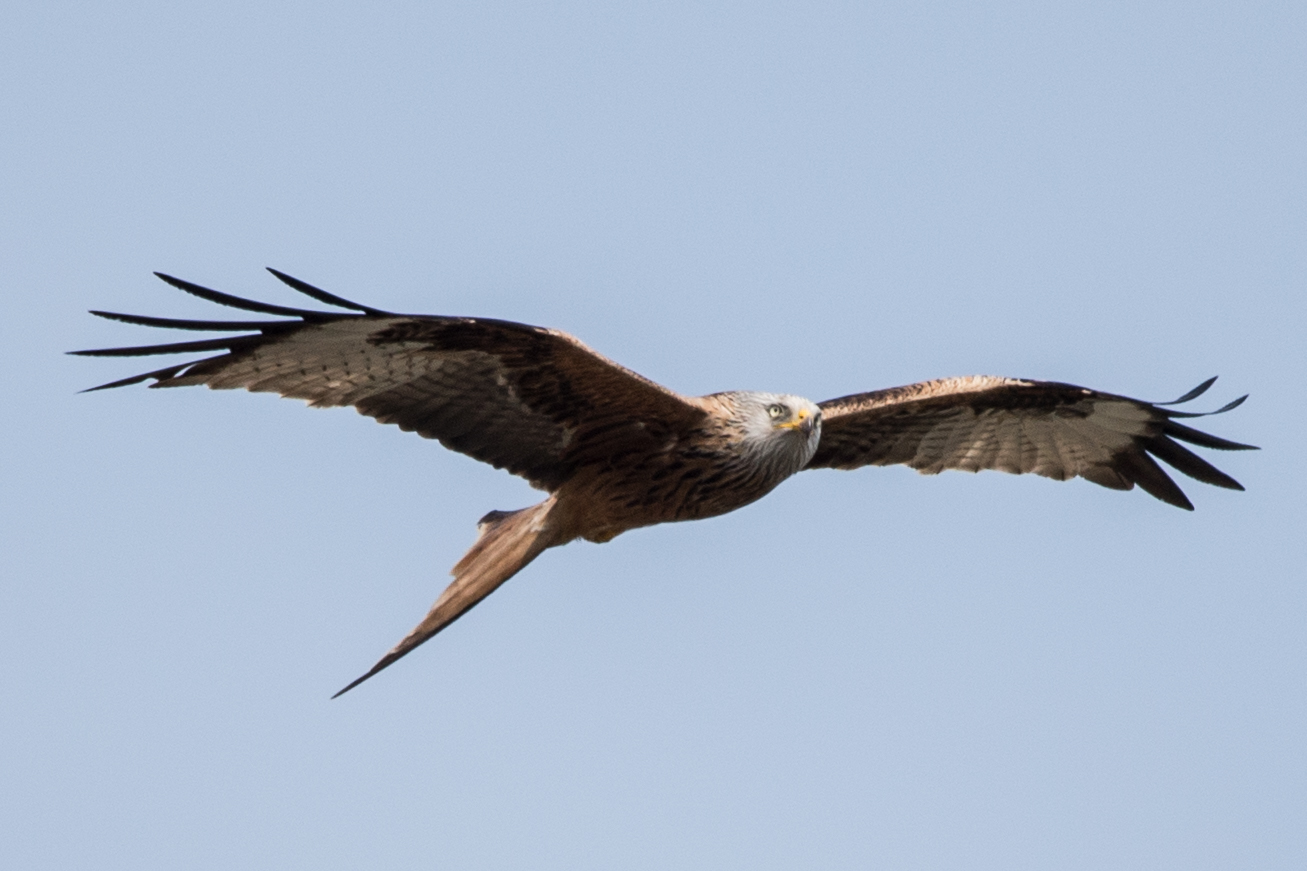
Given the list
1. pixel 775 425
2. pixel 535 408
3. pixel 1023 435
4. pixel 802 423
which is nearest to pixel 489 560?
pixel 535 408

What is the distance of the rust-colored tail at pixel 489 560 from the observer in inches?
326

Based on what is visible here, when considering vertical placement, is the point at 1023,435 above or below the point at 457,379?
above

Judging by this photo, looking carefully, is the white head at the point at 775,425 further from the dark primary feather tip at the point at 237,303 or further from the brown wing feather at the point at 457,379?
the dark primary feather tip at the point at 237,303

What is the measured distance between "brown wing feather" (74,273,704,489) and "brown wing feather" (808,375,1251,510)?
5.61ft

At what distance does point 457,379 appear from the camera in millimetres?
8477

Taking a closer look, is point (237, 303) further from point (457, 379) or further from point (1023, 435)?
point (1023, 435)

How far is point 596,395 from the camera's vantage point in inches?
337

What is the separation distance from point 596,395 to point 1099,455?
12.3ft

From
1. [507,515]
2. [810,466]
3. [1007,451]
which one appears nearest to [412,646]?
[507,515]

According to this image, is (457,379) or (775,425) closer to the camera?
(457,379)

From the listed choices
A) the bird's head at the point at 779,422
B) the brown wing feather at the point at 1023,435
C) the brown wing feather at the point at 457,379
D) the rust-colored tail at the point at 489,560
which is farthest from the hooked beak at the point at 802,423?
the rust-colored tail at the point at 489,560

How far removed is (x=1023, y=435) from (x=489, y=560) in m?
3.65

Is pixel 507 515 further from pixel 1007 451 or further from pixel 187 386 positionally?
pixel 1007 451

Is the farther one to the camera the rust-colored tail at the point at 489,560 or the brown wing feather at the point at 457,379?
the rust-colored tail at the point at 489,560
